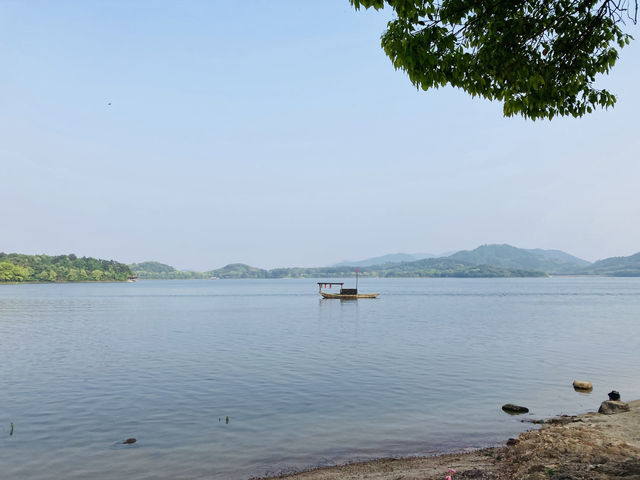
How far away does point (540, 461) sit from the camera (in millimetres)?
13102

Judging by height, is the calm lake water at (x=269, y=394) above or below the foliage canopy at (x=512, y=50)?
below

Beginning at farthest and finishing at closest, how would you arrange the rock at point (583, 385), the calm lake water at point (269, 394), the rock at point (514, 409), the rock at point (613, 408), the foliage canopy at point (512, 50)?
the rock at point (583, 385)
the rock at point (514, 409)
the rock at point (613, 408)
the calm lake water at point (269, 394)
the foliage canopy at point (512, 50)

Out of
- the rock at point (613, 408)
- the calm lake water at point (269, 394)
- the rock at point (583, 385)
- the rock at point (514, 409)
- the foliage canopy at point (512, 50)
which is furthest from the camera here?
the rock at point (583, 385)

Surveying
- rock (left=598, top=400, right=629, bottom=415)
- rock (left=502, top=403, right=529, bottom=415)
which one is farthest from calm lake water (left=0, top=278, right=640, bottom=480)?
rock (left=598, top=400, right=629, bottom=415)

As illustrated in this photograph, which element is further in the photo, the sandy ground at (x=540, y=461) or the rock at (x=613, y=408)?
the rock at (x=613, y=408)

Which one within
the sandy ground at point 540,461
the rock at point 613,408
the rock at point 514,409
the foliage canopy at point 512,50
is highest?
the foliage canopy at point 512,50

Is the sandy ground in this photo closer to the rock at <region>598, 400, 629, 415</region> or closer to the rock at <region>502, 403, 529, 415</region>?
the rock at <region>598, 400, 629, 415</region>

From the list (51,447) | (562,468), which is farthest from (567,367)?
(51,447)

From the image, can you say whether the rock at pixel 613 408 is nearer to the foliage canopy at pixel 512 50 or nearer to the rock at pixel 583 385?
the rock at pixel 583 385

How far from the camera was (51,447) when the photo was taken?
→ 58.8 feet

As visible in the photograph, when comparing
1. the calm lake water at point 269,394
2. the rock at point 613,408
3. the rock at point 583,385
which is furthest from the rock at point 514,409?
the rock at point 583,385

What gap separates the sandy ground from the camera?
1166 cm

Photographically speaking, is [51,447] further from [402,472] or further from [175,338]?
[175,338]

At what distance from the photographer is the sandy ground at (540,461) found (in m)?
11.7
